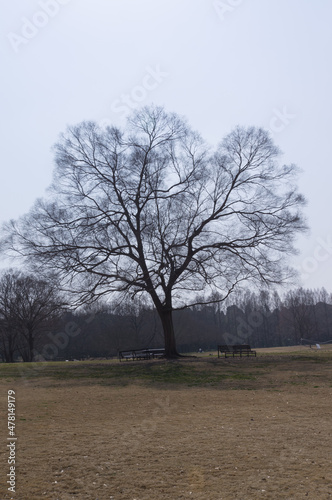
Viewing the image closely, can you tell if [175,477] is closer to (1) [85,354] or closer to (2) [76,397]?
(2) [76,397]

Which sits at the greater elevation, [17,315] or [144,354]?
[17,315]

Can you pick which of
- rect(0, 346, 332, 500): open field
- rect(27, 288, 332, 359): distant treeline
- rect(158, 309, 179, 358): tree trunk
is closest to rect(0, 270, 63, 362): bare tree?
rect(27, 288, 332, 359): distant treeline

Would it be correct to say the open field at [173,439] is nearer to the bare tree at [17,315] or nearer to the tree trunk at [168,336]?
the tree trunk at [168,336]

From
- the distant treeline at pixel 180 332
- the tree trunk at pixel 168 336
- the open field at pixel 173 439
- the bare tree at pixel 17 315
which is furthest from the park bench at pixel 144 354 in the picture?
the distant treeline at pixel 180 332

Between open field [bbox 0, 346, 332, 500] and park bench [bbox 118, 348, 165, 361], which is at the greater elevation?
park bench [bbox 118, 348, 165, 361]

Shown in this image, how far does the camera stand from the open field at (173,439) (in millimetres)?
5832

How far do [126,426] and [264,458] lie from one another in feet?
10.6

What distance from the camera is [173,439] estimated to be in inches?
321

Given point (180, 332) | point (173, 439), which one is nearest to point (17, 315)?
point (180, 332)

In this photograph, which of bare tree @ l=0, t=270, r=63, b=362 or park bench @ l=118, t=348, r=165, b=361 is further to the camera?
bare tree @ l=0, t=270, r=63, b=362

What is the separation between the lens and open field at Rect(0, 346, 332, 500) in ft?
19.1

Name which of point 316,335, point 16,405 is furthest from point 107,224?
point 316,335

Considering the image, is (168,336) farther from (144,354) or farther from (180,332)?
(180,332)

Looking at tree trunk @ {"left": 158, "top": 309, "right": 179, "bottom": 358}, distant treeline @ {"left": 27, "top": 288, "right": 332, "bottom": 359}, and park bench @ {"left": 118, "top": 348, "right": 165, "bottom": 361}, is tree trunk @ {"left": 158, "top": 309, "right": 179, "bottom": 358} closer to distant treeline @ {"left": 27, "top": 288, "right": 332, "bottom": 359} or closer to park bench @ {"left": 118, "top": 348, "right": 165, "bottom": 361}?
park bench @ {"left": 118, "top": 348, "right": 165, "bottom": 361}
